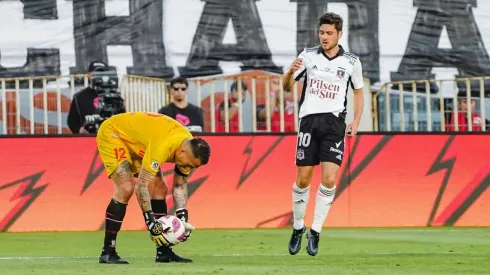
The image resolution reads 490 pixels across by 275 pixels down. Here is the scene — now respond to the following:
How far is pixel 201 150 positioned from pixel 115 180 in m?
1.13

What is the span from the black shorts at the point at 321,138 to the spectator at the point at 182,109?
5689 mm

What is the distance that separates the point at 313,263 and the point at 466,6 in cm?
1107

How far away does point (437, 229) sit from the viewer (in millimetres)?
18953

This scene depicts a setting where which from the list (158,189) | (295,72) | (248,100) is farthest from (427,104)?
(158,189)

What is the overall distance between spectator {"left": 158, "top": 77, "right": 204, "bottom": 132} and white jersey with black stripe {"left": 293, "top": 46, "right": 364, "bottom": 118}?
5.85 m

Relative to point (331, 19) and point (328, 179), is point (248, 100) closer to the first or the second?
point (328, 179)

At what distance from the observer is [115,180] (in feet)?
43.3

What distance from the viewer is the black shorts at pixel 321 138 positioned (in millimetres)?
13812

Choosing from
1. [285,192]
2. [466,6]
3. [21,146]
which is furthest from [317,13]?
[21,146]

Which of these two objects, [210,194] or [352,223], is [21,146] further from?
[352,223]

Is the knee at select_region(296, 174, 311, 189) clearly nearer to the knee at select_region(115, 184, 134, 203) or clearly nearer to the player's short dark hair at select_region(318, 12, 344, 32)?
the player's short dark hair at select_region(318, 12, 344, 32)

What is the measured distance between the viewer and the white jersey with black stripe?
13.8 metres

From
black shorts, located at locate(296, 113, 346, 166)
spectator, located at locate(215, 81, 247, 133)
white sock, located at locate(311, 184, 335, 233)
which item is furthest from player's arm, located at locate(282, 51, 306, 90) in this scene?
spectator, located at locate(215, 81, 247, 133)

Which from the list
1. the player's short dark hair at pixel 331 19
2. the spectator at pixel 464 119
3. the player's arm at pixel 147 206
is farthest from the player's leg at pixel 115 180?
the spectator at pixel 464 119
